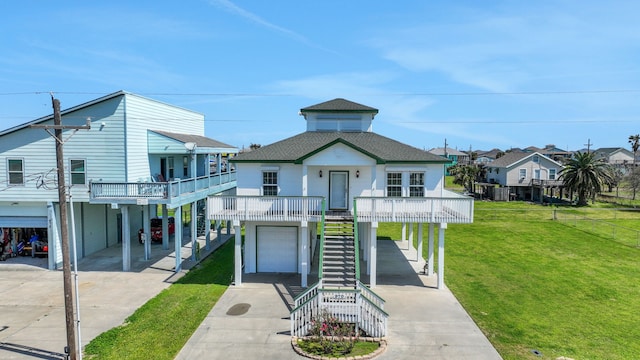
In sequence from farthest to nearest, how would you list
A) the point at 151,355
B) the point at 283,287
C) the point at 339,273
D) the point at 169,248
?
the point at 169,248, the point at 283,287, the point at 339,273, the point at 151,355

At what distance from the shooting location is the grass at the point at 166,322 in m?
11.3

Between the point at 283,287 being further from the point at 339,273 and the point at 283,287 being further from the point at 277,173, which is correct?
the point at 277,173

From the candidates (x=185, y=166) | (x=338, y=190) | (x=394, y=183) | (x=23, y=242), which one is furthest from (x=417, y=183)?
(x=23, y=242)

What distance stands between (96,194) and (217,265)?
22.5ft

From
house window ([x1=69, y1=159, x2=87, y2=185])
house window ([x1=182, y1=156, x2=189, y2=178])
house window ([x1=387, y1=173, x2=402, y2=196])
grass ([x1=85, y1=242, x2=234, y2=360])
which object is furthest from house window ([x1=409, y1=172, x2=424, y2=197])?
house window ([x1=69, y1=159, x2=87, y2=185])

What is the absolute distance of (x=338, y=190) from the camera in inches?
767

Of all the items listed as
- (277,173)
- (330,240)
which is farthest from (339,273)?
(277,173)

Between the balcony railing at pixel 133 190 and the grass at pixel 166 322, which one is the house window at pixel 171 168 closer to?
the balcony railing at pixel 133 190

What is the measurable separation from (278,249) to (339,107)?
8680mm

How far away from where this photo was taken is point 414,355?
11133 millimetres

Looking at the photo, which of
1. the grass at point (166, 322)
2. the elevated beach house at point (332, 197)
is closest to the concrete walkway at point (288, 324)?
the grass at point (166, 322)

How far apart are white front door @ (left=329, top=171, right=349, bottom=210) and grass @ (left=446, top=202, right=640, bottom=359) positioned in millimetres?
6220

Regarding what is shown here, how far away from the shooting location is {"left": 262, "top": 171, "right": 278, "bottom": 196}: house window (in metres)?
19.2

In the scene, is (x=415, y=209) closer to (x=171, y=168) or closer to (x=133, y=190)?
(x=133, y=190)
